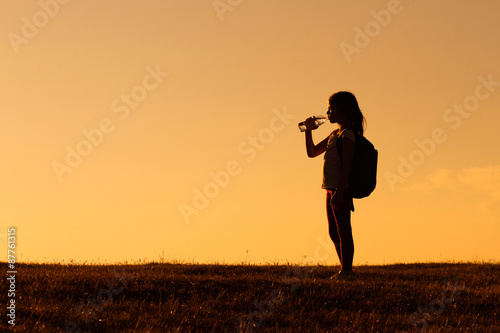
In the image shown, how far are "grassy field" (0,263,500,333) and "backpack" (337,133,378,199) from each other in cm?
172


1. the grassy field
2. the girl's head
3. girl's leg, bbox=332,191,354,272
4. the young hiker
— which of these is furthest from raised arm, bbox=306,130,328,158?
the grassy field

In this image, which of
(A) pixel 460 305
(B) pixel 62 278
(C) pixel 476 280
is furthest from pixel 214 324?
(C) pixel 476 280

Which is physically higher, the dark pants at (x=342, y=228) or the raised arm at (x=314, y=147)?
the raised arm at (x=314, y=147)

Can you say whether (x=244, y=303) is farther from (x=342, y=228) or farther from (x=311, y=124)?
(x=311, y=124)

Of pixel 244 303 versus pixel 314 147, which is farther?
pixel 314 147

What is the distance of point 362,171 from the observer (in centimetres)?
1059

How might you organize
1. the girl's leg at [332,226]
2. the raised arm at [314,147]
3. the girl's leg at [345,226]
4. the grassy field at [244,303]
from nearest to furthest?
the grassy field at [244,303], the girl's leg at [345,226], the girl's leg at [332,226], the raised arm at [314,147]

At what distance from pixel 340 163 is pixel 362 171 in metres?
0.40

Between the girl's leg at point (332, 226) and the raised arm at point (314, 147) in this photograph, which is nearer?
the girl's leg at point (332, 226)

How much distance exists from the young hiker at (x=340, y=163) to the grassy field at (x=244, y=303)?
0.87 metres

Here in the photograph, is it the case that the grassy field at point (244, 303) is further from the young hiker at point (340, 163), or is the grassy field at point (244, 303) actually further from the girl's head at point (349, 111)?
the girl's head at point (349, 111)

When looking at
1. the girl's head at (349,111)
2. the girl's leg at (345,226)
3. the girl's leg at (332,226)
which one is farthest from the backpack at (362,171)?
the girl's leg at (332,226)

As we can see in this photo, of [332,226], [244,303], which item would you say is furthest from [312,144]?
[244,303]

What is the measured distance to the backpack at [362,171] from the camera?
34.8 feet
